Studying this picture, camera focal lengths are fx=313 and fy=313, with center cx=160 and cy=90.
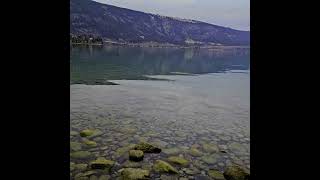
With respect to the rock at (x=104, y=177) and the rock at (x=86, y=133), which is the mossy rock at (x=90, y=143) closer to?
the rock at (x=86, y=133)

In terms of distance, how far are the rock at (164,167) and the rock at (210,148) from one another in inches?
69.6

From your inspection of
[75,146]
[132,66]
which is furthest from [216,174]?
[132,66]

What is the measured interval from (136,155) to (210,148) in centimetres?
225

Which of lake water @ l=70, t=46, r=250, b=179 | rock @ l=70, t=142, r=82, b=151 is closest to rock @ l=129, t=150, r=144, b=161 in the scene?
lake water @ l=70, t=46, r=250, b=179

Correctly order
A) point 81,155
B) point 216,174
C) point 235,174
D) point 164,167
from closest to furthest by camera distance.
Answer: point 235,174
point 216,174
point 164,167
point 81,155

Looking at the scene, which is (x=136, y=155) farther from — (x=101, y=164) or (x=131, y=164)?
(x=101, y=164)

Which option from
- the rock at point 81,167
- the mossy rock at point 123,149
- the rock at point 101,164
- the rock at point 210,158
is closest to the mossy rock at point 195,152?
the rock at point 210,158

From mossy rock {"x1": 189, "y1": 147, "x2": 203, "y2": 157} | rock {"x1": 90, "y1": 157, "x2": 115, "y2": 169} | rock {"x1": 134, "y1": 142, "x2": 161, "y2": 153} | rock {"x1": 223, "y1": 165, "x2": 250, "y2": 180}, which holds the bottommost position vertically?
rock {"x1": 223, "y1": 165, "x2": 250, "y2": 180}

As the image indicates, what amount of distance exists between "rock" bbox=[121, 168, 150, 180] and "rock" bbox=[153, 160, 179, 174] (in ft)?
1.23

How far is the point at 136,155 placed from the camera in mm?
7496

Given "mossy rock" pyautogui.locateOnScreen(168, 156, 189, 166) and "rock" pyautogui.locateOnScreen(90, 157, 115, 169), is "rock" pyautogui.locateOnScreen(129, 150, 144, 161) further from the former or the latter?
"mossy rock" pyautogui.locateOnScreen(168, 156, 189, 166)

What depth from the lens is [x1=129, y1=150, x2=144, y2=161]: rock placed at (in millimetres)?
7439
